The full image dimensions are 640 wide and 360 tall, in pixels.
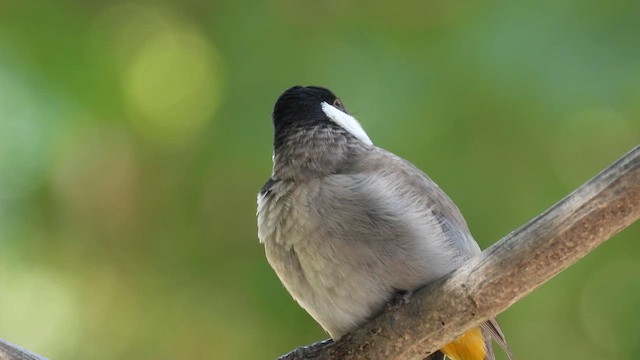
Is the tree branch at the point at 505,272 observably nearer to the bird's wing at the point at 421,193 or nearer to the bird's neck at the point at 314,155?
the bird's wing at the point at 421,193

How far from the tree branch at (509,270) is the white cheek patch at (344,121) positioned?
0.62 metres

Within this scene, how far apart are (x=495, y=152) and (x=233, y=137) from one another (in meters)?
0.88

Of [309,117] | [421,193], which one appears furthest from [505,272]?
[309,117]

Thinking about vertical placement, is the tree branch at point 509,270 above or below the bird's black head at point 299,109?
below

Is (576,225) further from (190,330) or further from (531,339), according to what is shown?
(190,330)

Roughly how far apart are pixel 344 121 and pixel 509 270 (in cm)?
88

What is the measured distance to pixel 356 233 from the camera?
2.06 m

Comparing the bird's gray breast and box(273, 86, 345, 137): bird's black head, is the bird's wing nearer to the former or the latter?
the bird's gray breast

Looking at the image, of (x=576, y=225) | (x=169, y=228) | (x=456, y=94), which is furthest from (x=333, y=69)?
(x=576, y=225)

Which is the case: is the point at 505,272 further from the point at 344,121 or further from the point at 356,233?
the point at 344,121

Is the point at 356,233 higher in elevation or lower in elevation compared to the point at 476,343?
higher

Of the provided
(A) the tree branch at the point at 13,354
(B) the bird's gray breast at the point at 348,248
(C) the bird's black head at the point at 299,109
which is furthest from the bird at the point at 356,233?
(A) the tree branch at the point at 13,354

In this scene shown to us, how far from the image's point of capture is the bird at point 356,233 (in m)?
2.05

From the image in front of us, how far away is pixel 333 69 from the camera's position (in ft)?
11.0
